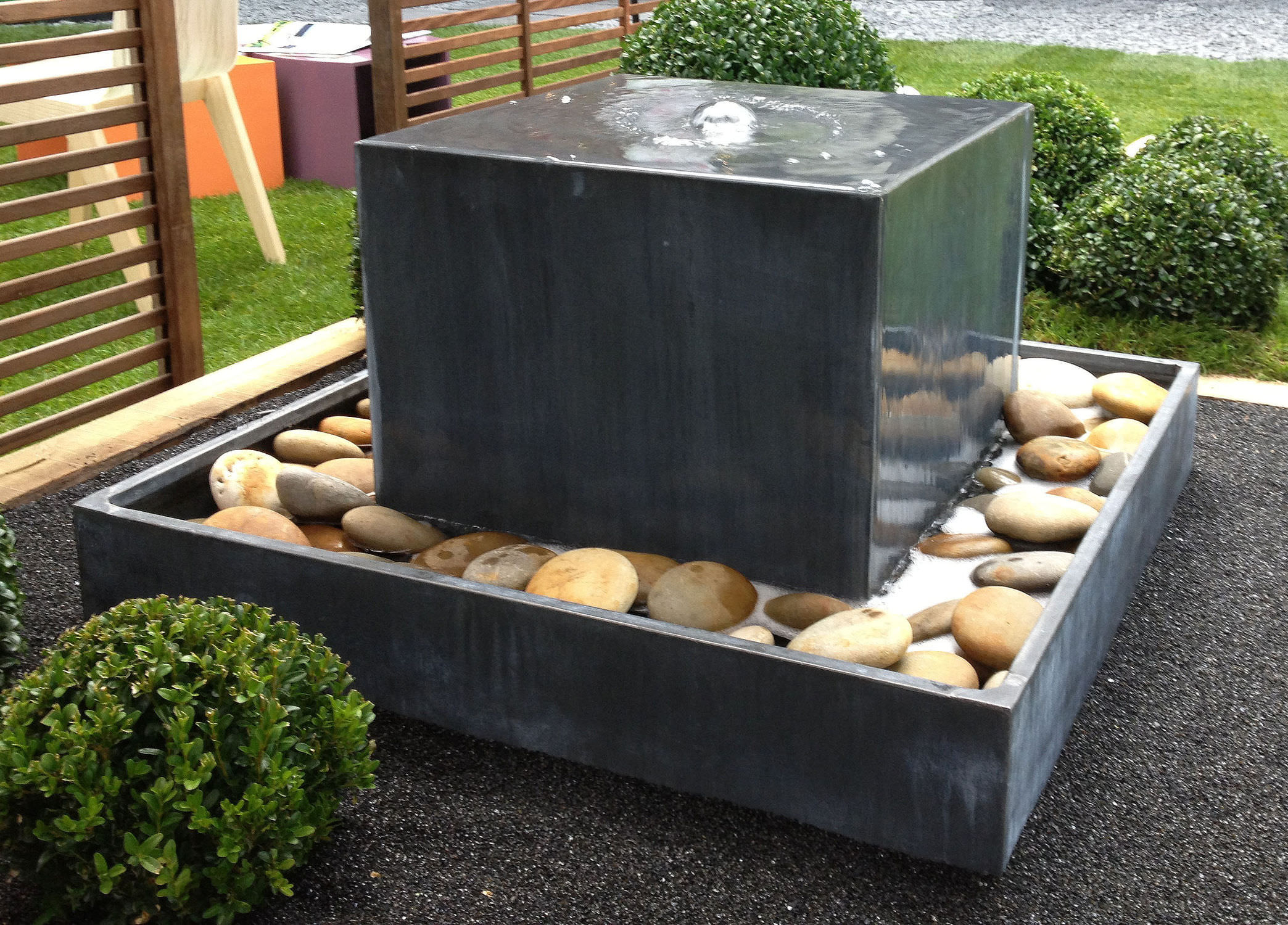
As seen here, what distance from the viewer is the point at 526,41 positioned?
6.80 m

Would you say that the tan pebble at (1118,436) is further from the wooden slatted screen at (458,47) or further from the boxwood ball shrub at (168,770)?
the wooden slatted screen at (458,47)

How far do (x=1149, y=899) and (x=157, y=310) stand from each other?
3325mm

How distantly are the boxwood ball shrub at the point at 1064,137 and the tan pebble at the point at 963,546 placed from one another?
3.08m

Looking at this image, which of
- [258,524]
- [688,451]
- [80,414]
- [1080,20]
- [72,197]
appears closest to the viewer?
[688,451]

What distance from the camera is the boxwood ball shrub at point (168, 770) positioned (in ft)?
6.09

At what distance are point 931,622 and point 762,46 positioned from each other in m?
2.78

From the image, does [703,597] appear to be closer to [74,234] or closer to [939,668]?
[939,668]

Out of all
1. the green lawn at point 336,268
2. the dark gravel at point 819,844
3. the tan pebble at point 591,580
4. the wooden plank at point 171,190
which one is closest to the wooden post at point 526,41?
the green lawn at point 336,268

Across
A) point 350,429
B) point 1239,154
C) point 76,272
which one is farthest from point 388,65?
point 1239,154

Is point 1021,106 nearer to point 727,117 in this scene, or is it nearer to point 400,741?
point 727,117

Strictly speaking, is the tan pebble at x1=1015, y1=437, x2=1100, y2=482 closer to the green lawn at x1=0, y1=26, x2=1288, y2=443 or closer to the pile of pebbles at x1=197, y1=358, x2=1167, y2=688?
the pile of pebbles at x1=197, y1=358, x2=1167, y2=688

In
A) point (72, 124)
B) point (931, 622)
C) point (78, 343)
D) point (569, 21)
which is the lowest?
point (931, 622)

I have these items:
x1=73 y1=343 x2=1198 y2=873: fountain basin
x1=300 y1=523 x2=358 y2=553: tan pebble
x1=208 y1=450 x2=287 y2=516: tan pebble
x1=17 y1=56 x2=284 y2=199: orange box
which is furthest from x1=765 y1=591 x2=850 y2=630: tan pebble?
x1=17 y1=56 x2=284 y2=199: orange box

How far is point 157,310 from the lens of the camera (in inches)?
164
